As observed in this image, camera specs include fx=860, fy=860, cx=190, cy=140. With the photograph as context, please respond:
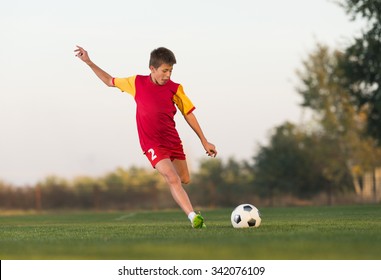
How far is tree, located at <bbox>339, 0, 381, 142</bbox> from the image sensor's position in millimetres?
33156

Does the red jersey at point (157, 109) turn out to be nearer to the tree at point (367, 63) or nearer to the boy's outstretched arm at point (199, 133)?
the boy's outstretched arm at point (199, 133)

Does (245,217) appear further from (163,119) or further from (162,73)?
(162,73)

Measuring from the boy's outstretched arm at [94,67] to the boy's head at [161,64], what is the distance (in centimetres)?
98

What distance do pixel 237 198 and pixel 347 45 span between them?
1379 cm

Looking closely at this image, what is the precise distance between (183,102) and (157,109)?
450 millimetres

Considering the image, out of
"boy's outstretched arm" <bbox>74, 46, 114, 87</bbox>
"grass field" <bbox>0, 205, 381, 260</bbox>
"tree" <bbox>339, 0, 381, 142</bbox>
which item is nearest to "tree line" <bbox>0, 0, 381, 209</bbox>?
"tree" <bbox>339, 0, 381, 142</bbox>

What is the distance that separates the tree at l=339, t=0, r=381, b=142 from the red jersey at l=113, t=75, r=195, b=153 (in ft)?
71.1

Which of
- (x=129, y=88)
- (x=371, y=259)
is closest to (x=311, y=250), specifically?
(x=371, y=259)

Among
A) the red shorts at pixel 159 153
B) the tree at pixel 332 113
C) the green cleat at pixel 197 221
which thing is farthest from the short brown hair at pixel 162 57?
→ the tree at pixel 332 113

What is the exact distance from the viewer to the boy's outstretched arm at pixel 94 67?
1273 cm

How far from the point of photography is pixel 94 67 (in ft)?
42.2

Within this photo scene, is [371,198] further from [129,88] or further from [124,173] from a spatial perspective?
[129,88]

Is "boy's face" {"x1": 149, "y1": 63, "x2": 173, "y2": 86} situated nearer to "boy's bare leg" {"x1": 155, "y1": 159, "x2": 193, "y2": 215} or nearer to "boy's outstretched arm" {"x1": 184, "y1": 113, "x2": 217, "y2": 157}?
"boy's outstretched arm" {"x1": 184, "y1": 113, "x2": 217, "y2": 157}

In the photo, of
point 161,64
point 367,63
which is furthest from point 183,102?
point 367,63
